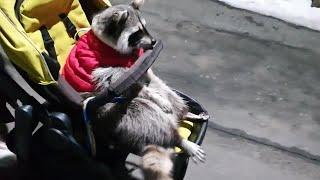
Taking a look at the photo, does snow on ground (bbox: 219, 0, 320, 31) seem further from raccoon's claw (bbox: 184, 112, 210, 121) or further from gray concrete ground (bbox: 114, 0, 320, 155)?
raccoon's claw (bbox: 184, 112, 210, 121)

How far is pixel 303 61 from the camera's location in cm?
507

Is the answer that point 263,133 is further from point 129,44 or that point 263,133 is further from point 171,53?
point 129,44

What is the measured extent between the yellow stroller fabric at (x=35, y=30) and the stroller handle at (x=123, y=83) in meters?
0.22

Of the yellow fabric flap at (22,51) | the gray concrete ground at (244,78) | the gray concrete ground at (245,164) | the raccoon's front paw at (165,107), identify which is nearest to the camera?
the yellow fabric flap at (22,51)

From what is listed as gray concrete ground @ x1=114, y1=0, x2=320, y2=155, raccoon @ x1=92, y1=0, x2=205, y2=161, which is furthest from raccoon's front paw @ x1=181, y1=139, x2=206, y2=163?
gray concrete ground @ x1=114, y1=0, x2=320, y2=155

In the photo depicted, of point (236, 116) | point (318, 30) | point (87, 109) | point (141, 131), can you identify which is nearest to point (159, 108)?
point (141, 131)

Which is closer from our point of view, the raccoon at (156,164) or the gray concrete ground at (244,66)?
the raccoon at (156,164)

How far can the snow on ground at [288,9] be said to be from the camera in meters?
5.63

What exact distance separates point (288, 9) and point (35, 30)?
3111mm

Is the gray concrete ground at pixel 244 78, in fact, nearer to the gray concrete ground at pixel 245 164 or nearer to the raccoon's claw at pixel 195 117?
the gray concrete ground at pixel 245 164

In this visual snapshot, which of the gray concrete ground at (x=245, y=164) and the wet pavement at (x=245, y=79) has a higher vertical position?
the wet pavement at (x=245, y=79)

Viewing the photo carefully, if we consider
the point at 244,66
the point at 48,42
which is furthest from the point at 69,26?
the point at 244,66

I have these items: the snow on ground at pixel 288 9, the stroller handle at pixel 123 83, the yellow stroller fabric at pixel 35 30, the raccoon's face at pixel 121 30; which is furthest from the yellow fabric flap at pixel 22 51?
the snow on ground at pixel 288 9

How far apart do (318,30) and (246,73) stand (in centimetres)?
108
